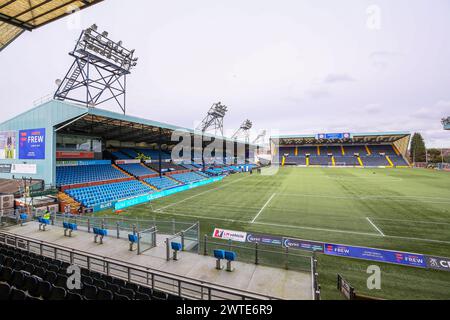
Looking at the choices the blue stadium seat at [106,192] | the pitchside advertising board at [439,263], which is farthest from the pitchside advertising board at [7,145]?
the pitchside advertising board at [439,263]

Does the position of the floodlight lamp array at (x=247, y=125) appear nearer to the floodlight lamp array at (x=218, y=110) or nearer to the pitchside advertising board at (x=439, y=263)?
the floodlight lamp array at (x=218, y=110)

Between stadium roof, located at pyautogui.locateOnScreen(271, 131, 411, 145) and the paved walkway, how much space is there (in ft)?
266

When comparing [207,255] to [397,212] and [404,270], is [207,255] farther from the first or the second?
[397,212]

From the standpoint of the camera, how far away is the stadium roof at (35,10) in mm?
8062

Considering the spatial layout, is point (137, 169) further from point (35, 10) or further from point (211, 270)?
point (211, 270)

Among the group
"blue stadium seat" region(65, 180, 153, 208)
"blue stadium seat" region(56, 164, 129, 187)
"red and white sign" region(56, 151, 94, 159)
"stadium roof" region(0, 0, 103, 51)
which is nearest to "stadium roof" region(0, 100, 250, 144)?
"red and white sign" region(56, 151, 94, 159)

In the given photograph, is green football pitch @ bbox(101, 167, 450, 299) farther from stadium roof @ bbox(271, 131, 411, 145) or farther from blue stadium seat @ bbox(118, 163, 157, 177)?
stadium roof @ bbox(271, 131, 411, 145)

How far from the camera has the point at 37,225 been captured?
14.5m

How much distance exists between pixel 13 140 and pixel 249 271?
1123 inches

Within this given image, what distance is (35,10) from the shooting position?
859 cm

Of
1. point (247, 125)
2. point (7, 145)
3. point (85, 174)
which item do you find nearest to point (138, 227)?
point (85, 174)

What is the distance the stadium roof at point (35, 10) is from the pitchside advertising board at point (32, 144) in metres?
14.7

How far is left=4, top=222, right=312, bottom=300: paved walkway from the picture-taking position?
24.8ft
